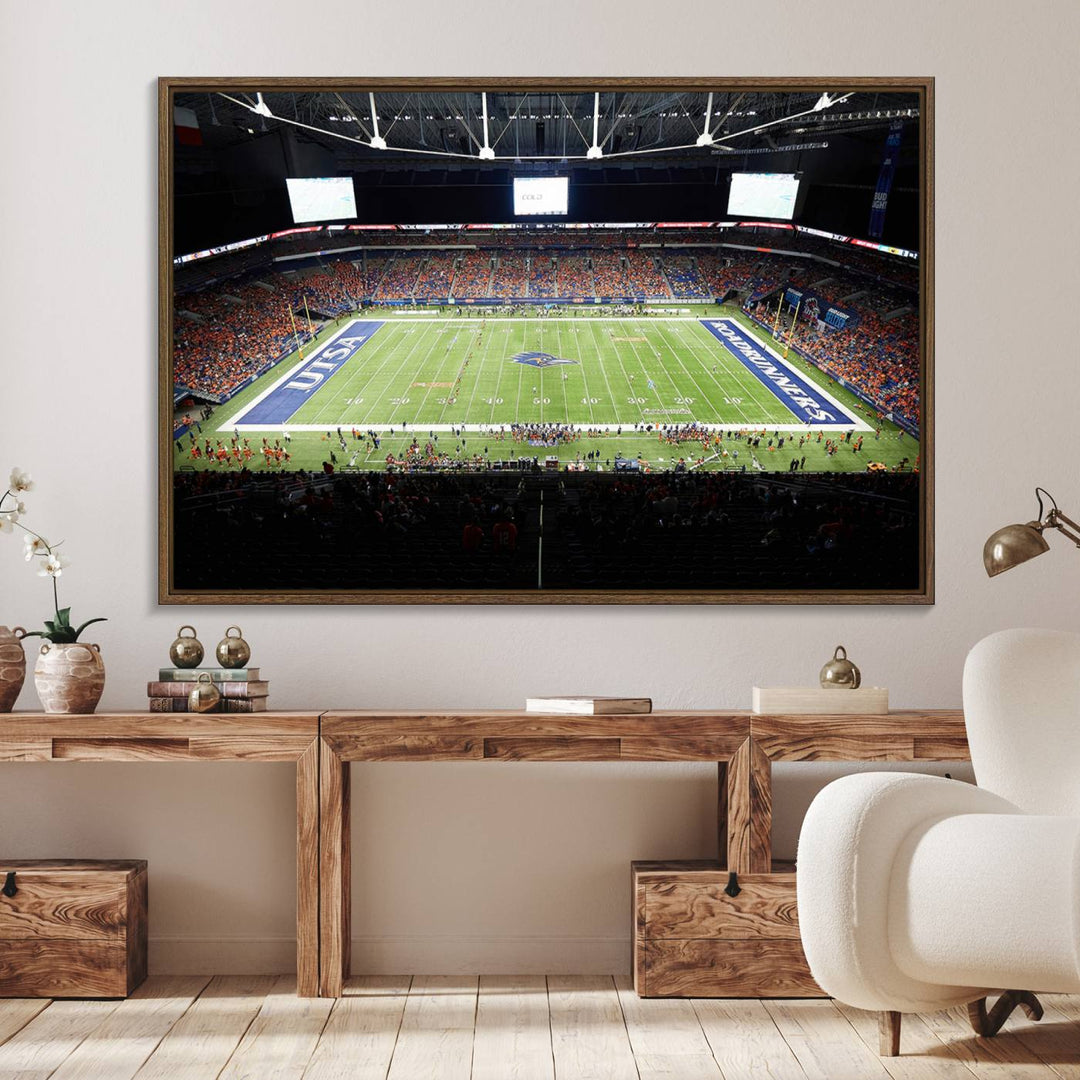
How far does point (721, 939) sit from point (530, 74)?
2363 millimetres

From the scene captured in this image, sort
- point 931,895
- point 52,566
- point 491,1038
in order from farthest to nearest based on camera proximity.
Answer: point 52,566
point 491,1038
point 931,895

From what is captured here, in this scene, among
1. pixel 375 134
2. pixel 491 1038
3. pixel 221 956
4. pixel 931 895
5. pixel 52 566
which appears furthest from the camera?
pixel 375 134

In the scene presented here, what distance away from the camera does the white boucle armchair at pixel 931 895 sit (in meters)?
2.10

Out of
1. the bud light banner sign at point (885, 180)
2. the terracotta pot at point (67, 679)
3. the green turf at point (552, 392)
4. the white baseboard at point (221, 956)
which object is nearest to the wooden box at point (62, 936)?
the white baseboard at point (221, 956)

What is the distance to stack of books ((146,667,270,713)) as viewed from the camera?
9.98ft

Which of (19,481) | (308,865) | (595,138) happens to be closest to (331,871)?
(308,865)

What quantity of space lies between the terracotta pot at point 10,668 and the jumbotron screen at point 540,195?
5.79 feet

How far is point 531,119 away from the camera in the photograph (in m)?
3.37

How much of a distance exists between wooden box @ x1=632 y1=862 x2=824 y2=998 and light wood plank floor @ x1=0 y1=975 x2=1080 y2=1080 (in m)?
0.04

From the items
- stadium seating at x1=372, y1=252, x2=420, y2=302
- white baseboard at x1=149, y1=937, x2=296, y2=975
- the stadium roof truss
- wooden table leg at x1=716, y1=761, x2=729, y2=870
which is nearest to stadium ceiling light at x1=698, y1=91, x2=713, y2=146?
the stadium roof truss

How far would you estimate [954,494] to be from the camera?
338 centimetres

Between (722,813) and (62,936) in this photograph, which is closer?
(62,936)

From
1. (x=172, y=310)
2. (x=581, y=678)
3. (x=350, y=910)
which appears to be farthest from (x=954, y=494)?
(x=172, y=310)

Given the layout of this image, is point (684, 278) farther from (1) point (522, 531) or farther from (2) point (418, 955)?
(2) point (418, 955)
